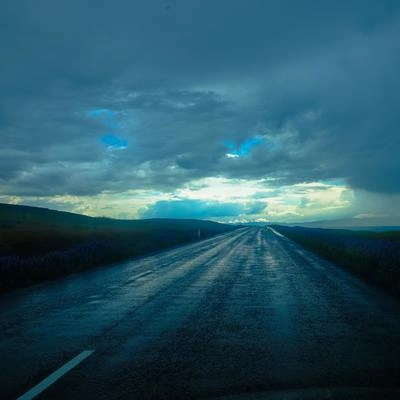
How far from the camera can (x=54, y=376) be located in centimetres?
545

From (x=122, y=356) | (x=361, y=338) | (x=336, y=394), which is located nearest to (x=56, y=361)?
(x=122, y=356)

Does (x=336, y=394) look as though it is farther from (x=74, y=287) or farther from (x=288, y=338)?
(x=74, y=287)

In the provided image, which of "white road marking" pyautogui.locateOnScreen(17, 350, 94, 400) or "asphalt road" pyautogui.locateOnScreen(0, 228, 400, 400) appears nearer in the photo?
"white road marking" pyautogui.locateOnScreen(17, 350, 94, 400)

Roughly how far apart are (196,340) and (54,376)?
267cm

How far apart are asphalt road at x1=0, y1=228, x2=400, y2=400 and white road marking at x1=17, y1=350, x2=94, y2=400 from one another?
0.05 metres

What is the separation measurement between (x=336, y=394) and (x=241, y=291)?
837cm

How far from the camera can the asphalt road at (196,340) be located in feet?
17.3

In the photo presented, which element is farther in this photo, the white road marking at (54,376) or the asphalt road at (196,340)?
the asphalt road at (196,340)

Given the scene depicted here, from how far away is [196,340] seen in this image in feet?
24.2

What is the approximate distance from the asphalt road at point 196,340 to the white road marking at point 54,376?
51 millimetres

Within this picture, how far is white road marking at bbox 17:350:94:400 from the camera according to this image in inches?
191

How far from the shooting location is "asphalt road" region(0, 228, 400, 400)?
5.27 meters

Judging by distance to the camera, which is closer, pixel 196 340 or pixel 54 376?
pixel 54 376

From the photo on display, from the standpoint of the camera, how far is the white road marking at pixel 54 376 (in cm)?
486
